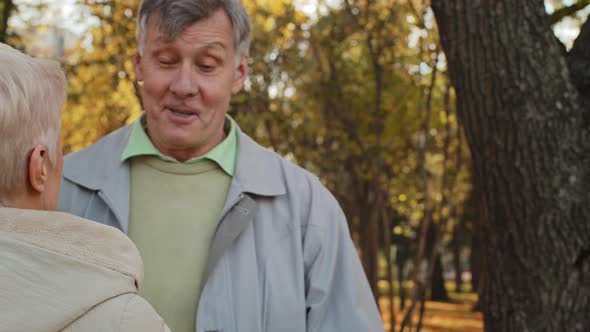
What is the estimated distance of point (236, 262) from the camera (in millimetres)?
2953

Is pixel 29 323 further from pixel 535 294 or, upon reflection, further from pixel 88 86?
pixel 88 86

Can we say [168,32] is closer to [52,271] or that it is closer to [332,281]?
[332,281]

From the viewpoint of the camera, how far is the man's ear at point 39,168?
6.03 ft

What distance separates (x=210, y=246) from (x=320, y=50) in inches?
276

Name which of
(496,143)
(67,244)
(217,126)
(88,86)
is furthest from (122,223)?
(88,86)

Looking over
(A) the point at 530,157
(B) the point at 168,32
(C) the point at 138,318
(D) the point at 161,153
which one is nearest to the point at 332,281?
(D) the point at 161,153

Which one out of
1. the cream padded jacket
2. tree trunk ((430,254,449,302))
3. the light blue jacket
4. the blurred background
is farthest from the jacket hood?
Result: tree trunk ((430,254,449,302))

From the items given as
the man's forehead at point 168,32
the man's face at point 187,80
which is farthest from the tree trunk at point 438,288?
the man's forehead at point 168,32

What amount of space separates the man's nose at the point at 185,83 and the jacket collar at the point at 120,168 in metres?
0.31

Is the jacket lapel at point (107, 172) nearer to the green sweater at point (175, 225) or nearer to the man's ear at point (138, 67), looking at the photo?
the green sweater at point (175, 225)

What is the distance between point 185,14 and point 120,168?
0.61 meters

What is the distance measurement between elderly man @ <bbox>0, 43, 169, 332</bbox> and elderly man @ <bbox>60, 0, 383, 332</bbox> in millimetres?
1048

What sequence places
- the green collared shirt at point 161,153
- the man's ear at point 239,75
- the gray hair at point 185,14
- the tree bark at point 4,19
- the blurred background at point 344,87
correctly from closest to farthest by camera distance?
1. the gray hair at point 185,14
2. the green collared shirt at point 161,153
3. the man's ear at point 239,75
4. the tree bark at point 4,19
5. the blurred background at point 344,87

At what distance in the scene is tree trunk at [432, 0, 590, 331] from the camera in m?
4.25
